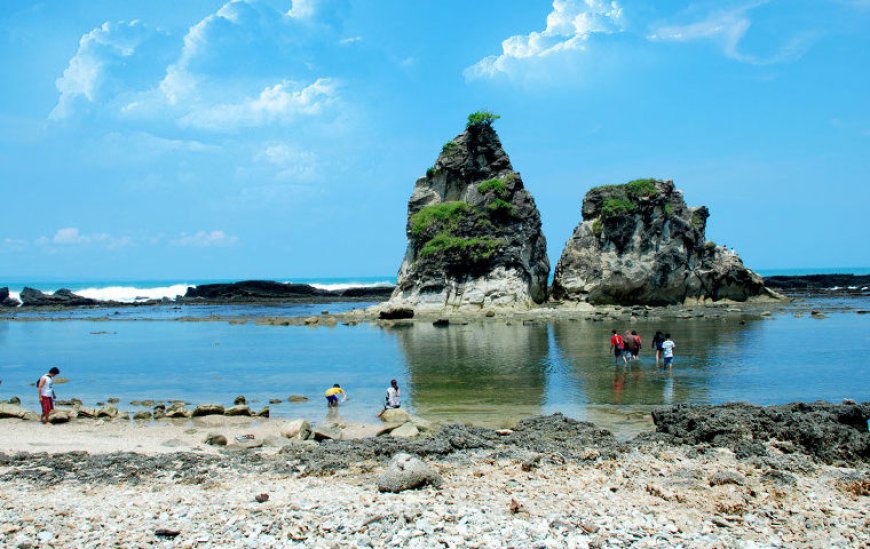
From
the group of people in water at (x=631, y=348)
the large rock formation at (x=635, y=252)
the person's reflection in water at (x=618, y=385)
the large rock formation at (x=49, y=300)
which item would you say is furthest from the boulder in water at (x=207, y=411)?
the large rock formation at (x=49, y=300)

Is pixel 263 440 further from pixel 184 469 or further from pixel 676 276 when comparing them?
pixel 676 276

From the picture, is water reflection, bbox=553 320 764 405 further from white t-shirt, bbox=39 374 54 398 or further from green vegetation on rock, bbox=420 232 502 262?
white t-shirt, bbox=39 374 54 398

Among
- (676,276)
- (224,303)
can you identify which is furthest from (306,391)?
(224,303)

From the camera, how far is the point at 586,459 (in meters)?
13.4

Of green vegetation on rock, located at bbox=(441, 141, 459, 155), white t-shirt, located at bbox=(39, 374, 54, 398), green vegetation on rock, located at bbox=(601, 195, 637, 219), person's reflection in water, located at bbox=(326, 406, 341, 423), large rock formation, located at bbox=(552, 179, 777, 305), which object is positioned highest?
green vegetation on rock, located at bbox=(441, 141, 459, 155)

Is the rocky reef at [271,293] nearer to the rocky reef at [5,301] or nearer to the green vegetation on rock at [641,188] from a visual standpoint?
the rocky reef at [5,301]

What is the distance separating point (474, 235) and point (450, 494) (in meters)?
50.5

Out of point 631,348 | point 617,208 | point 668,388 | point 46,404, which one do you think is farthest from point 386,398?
point 617,208

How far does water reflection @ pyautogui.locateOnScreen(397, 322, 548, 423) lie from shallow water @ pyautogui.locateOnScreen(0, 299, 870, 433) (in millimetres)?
64

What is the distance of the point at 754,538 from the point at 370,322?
157ft

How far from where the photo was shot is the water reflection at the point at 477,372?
68.0 ft

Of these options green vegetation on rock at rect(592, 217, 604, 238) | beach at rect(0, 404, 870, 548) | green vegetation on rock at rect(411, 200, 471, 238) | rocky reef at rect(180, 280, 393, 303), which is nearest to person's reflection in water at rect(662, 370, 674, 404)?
beach at rect(0, 404, 870, 548)

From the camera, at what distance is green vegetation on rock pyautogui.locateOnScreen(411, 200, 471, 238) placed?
6228 centimetres

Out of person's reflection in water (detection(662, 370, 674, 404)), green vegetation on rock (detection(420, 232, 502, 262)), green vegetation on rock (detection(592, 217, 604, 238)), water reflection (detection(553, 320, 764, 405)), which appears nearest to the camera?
person's reflection in water (detection(662, 370, 674, 404))
